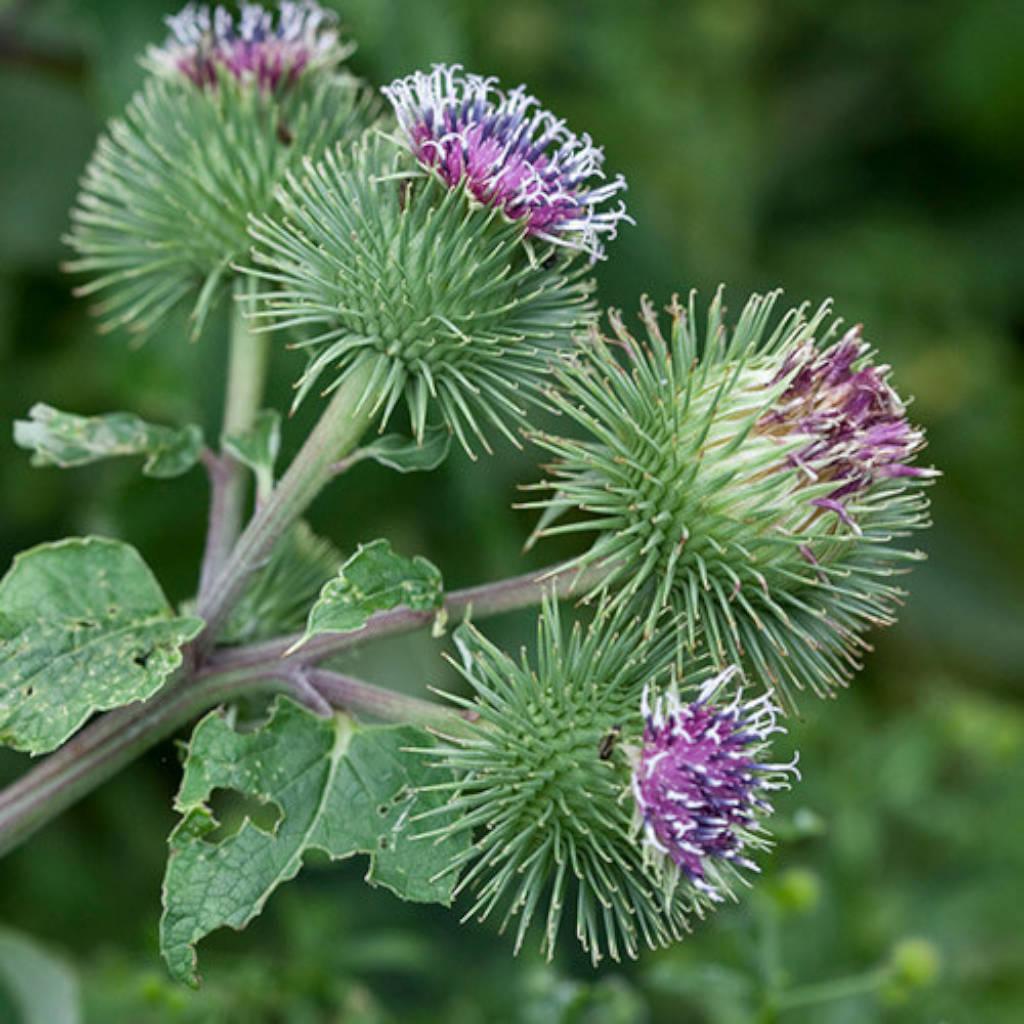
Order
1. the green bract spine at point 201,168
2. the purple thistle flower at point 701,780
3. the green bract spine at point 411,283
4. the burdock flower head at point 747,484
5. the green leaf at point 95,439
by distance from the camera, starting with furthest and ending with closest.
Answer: the green bract spine at point 201,168
the green leaf at point 95,439
the green bract spine at point 411,283
the burdock flower head at point 747,484
the purple thistle flower at point 701,780

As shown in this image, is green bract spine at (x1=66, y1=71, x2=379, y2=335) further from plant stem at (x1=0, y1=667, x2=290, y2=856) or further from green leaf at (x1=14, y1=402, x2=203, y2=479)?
plant stem at (x1=0, y1=667, x2=290, y2=856)

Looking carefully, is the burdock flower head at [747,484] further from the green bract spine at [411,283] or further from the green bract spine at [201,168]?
the green bract spine at [201,168]

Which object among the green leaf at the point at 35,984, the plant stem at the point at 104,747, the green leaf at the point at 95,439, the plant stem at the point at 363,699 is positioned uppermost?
the green leaf at the point at 95,439

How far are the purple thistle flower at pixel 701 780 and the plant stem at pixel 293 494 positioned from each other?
0.66 m

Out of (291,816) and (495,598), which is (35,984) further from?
(495,598)

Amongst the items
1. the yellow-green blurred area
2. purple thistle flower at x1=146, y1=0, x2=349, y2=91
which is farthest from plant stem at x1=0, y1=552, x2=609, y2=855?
purple thistle flower at x1=146, y1=0, x2=349, y2=91

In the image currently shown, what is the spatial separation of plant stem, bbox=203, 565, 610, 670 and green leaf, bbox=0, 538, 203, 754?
5.6 inches

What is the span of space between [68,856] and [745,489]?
275 cm

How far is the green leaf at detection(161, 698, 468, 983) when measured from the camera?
77.5 inches

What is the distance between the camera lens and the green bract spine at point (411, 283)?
2174 mm

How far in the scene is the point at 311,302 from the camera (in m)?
2.32

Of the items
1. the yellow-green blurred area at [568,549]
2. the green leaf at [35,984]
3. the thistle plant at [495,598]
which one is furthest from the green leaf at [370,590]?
the green leaf at [35,984]

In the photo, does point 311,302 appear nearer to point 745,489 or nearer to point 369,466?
point 745,489

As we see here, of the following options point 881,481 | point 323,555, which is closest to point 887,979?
point 881,481
